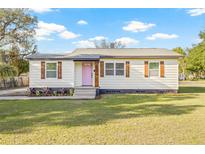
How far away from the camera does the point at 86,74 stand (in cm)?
1753

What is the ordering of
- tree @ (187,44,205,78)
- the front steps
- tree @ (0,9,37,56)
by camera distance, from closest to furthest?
the front steps
tree @ (0,9,37,56)
tree @ (187,44,205,78)

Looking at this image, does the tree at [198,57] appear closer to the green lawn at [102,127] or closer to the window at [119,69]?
the window at [119,69]

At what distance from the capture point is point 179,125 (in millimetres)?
7234

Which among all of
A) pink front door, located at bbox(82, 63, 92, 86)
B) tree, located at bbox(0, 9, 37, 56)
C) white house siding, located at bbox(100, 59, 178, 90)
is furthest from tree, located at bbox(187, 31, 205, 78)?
pink front door, located at bbox(82, 63, 92, 86)

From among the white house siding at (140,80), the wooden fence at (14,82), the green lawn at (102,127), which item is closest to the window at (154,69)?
the white house siding at (140,80)

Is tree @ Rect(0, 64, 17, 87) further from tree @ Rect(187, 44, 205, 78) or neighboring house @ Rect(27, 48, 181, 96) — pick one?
tree @ Rect(187, 44, 205, 78)

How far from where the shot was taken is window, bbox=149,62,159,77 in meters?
17.4

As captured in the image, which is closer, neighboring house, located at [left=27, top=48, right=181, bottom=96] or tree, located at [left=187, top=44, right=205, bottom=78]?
neighboring house, located at [left=27, top=48, right=181, bottom=96]

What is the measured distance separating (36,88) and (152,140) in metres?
12.7

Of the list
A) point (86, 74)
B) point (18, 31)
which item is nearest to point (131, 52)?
point (86, 74)
